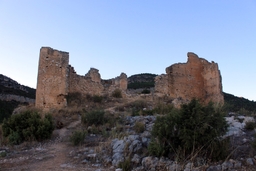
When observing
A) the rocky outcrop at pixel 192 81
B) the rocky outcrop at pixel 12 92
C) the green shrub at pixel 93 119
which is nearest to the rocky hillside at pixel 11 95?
the rocky outcrop at pixel 12 92

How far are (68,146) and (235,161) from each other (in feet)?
15.1

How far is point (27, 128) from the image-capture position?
27.1 ft

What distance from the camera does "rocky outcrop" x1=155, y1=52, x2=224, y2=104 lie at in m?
17.9

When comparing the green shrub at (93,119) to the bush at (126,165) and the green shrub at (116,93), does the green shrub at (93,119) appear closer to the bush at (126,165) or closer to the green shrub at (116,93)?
the bush at (126,165)

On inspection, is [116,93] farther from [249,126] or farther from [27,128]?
[249,126]

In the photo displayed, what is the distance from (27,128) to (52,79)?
6.30 meters

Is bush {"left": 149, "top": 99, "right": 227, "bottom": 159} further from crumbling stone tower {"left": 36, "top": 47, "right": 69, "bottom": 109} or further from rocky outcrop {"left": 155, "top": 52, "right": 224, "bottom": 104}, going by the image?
rocky outcrop {"left": 155, "top": 52, "right": 224, "bottom": 104}

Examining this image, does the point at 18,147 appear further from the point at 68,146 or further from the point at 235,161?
the point at 235,161

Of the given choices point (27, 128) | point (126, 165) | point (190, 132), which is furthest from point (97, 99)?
point (190, 132)

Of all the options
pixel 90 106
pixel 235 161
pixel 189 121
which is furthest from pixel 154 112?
pixel 235 161

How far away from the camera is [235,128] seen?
7.10 meters

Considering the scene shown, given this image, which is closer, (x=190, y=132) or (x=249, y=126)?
(x=190, y=132)

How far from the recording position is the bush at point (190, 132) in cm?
529

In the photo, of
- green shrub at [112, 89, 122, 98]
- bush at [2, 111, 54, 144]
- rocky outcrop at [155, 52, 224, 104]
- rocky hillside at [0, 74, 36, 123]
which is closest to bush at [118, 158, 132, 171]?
bush at [2, 111, 54, 144]
